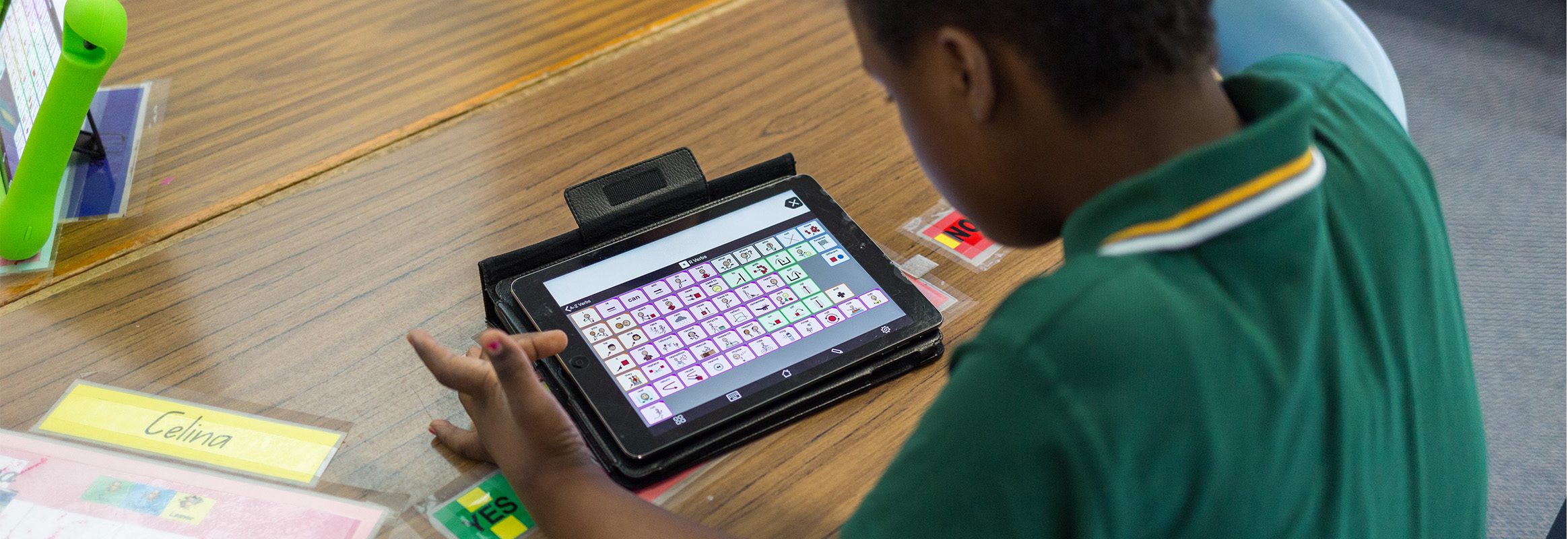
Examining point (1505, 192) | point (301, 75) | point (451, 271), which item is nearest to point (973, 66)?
point (451, 271)

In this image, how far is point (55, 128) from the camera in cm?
86

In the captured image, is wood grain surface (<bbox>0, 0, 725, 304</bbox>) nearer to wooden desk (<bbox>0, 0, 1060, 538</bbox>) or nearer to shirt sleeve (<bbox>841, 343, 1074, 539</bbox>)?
wooden desk (<bbox>0, 0, 1060, 538</bbox>)

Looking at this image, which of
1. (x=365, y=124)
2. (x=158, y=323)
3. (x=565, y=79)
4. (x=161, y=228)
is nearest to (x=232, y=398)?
(x=158, y=323)

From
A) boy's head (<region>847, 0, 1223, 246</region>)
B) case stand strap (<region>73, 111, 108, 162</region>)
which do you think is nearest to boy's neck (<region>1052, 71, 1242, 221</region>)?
boy's head (<region>847, 0, 1223, 246</region>)

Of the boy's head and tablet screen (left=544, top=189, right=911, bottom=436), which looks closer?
the boy's head

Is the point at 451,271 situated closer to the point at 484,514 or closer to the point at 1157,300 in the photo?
the point at 484,514

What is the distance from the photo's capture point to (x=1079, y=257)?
0.47 m

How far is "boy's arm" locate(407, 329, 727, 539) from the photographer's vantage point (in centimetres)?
66

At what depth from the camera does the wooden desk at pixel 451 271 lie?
2.42 feet

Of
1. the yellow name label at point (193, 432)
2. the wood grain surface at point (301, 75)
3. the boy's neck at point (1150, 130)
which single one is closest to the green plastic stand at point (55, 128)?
the wood grain surface at point (301, 75)

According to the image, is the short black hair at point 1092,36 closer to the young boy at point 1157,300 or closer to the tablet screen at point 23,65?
the young boy at point 1157,300

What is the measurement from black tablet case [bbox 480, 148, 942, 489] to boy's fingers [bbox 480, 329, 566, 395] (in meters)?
0.04

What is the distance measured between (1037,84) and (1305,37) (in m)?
0.52

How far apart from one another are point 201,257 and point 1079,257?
717 millimetres
